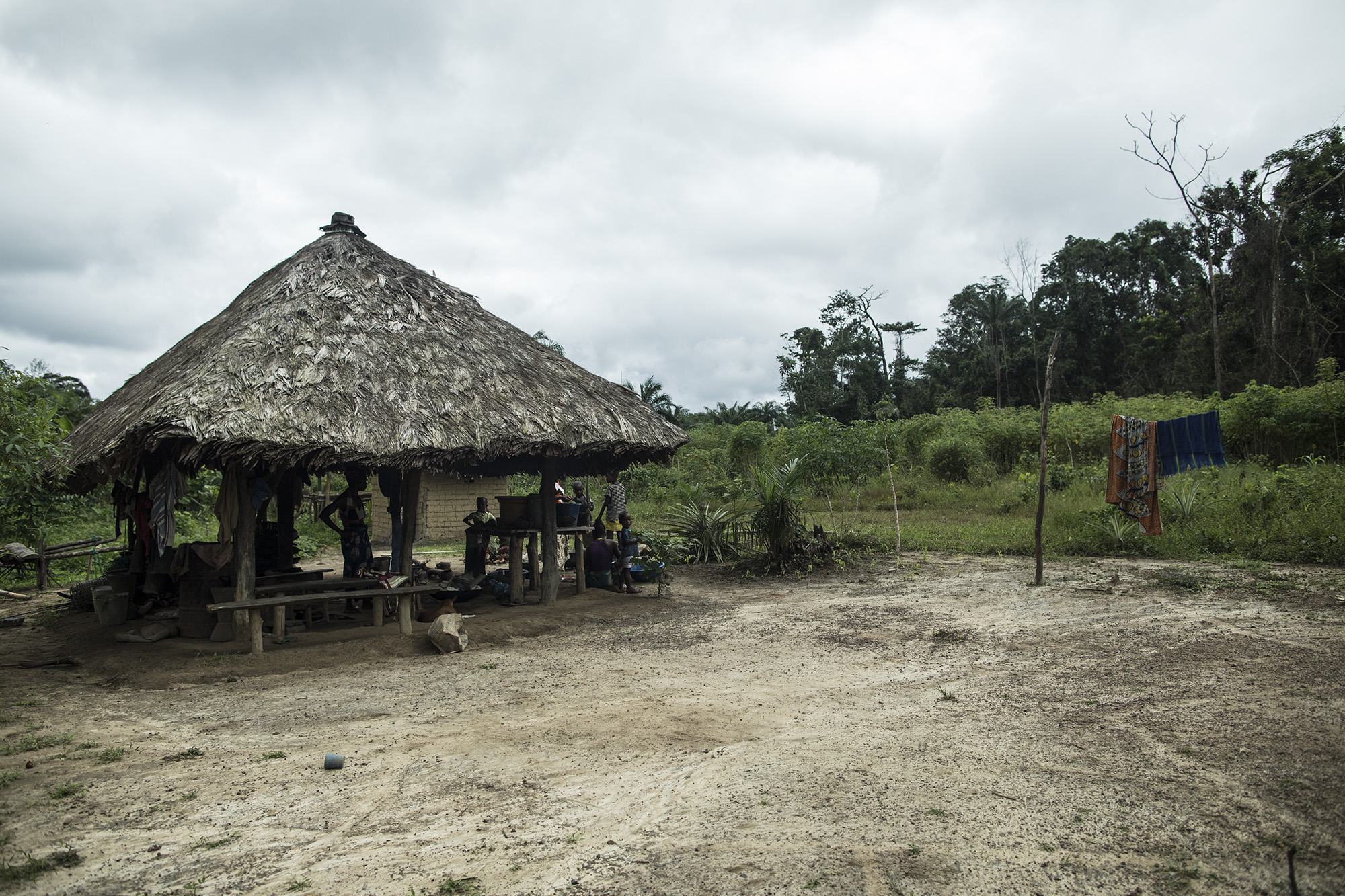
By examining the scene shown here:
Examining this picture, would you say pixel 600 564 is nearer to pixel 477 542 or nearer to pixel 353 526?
pixel 477 542

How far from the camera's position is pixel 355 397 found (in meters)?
7.46

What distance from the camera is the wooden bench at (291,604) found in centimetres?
680

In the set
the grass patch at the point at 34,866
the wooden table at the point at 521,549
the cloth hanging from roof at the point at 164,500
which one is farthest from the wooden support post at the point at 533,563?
the grass patch at the point at 34,866

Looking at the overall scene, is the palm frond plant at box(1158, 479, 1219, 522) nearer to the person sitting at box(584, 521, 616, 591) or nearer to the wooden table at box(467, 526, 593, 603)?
the person sitting at box(584, 521, 616, 591)

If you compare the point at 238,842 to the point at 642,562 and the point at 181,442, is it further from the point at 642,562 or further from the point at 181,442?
the point at 642,562

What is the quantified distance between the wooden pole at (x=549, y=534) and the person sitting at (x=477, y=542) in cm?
76

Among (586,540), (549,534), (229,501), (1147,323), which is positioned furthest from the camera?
(1147,323)

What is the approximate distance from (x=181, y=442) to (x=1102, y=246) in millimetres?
36170

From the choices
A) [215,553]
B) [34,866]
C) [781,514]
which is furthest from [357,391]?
[781,514]

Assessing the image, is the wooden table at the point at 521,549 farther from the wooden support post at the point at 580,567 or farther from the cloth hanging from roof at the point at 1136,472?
the cloth hanging from roof at the point at 1136,472

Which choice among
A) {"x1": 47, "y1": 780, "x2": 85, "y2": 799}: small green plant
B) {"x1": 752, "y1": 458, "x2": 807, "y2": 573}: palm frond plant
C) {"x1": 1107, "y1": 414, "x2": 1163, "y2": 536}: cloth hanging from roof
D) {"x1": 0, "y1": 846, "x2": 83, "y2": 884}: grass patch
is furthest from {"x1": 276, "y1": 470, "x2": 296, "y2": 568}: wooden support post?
{"x1": 1107, "y1": 414, "x2": 1163, "y2": 536}: cloth hanging from roof

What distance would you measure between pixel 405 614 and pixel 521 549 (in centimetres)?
191

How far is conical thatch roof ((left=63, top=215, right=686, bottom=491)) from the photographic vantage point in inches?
264

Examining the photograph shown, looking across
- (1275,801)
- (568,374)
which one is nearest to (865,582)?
(568,374)
